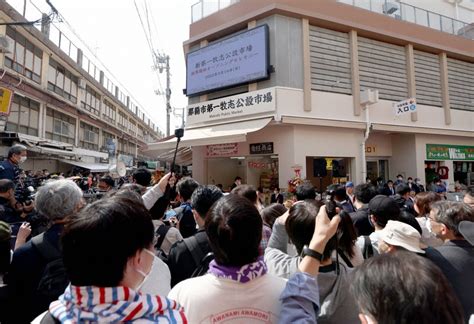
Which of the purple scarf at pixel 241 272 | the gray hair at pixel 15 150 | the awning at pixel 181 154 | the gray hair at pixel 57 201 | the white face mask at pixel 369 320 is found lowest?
the white face mask at pixel 369 320

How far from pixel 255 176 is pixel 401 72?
→ 682cm

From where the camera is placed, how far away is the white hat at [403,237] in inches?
80.5

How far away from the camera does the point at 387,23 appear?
1109 cm

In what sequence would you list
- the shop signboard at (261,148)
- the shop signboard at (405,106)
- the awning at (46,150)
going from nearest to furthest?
the shop signboard at (261,148)
the shop signboard at (405,106)
the awning at (46,150)

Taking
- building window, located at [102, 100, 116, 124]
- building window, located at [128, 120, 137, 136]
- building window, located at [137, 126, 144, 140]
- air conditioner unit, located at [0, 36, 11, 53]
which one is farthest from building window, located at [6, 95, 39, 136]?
building window, located at [137, 126, 144, 140]

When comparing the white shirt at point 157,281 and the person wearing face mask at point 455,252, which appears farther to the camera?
the person wearing face mask at point 455,252

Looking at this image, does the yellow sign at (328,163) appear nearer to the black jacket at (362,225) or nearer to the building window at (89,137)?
the black jacket at (362,225)

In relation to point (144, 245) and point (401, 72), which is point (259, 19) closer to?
point (401, 72)

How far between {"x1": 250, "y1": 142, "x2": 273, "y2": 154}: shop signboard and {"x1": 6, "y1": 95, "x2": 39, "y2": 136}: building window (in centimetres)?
1134

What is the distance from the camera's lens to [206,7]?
11375mm

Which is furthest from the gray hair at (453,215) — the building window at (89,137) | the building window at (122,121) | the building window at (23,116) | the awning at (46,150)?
the building window at (122,121)

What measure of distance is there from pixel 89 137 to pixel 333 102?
2069 cm

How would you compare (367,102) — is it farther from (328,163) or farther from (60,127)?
(60,127)

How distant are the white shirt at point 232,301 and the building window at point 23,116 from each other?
16120mm
